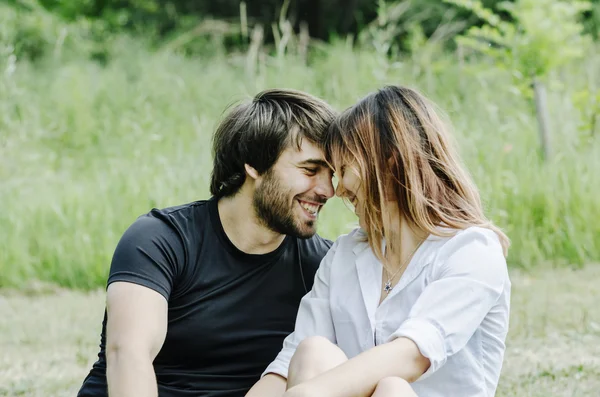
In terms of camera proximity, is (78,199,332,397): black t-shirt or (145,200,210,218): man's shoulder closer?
(78,199,332,397): black t-shirt

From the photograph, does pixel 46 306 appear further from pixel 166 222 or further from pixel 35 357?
pixel 166 222

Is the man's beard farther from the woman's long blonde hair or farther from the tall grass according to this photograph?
the tall grass

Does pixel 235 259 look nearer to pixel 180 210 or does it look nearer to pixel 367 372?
pixel 180 210

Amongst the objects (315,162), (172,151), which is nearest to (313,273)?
(315,162)

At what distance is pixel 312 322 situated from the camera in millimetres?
2854

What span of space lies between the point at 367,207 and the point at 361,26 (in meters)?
11.5

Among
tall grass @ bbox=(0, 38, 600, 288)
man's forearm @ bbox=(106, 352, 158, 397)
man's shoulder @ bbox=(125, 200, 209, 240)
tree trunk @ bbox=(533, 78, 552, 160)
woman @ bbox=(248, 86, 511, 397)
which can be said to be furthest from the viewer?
tree trunk @ bbox=(533, 78, 552, 160)

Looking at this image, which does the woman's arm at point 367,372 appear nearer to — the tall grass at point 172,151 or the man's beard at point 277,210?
the man's beard at point 277,210

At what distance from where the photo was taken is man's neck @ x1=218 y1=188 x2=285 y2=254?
3197 millimetres

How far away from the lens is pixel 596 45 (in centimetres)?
1113

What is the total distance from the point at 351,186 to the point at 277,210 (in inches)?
18.3

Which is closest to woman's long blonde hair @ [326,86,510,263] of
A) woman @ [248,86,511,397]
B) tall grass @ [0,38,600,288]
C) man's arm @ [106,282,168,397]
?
woman @ [248,86,511,397]

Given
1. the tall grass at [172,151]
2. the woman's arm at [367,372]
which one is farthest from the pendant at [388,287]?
the tall grass at [172,151]

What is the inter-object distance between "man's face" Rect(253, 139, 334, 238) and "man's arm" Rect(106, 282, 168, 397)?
553 mm
